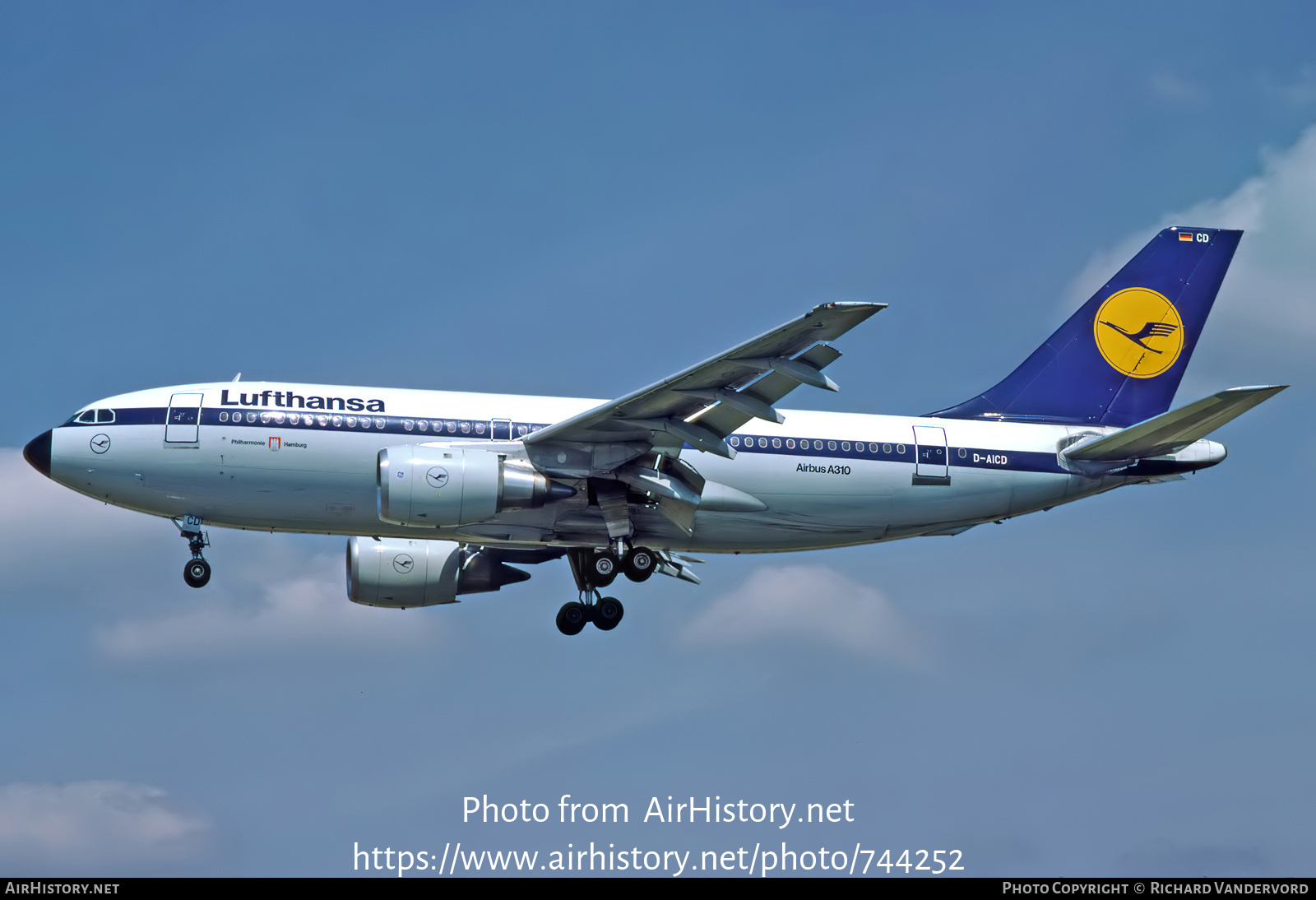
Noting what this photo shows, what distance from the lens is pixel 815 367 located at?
28.0 m

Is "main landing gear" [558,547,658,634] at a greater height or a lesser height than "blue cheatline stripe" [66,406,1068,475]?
lesser

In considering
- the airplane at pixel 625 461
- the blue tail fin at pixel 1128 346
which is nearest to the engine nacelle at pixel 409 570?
the airplane at pixel 625 461

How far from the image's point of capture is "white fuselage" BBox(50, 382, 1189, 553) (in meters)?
30.6

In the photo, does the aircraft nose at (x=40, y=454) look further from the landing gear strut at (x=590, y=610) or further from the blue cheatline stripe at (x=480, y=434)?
the landing gear strut at (x=590, y=610)

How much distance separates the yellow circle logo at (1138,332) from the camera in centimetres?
3703

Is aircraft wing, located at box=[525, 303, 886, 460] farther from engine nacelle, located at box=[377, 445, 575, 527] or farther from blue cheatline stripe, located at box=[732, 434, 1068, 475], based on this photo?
blue cheatline stripe, located at box=[732, 434, 1068, 475]

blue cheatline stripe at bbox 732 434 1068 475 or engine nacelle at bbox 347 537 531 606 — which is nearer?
blue cheatline stripe at bbox 732 434 1068 475

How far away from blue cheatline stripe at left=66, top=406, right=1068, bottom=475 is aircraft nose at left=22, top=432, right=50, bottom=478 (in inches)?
23.3

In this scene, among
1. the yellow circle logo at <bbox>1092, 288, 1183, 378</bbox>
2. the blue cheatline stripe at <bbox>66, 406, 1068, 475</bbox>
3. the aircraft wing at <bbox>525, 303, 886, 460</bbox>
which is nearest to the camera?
the aircraft wing at <bbox>525, 303, 886, 460</bbox>

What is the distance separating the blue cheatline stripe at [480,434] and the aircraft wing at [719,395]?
4.32 ft

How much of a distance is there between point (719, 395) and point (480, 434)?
550 centimetres

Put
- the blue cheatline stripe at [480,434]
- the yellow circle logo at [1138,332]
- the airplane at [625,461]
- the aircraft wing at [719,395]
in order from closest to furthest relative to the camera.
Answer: the aircraft wing at [719,395] → the airplane at [625,461] → the blue cheatline stripe at [480,434] → the yellow circle logo at [1138,332]

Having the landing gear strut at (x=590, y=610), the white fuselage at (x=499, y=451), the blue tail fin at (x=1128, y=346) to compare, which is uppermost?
the blue tail fin at (x=1128, y=346)

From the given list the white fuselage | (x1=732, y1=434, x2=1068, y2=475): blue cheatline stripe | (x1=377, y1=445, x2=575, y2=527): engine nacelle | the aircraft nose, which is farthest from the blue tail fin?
the aircraft nose
